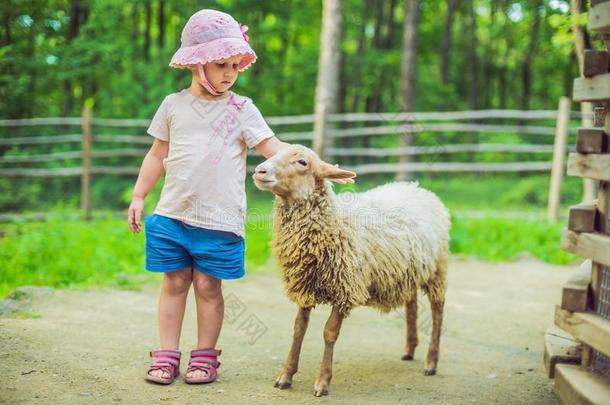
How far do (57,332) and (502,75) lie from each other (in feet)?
89.3

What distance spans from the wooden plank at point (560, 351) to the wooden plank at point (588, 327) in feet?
0.94

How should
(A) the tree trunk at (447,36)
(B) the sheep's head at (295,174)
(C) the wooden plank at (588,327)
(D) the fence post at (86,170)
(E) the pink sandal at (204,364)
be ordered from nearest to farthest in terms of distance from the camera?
(C) the wooden plank at (588,327), (B) the sheep's head at (295,174), (E) the pink sandal at (204,364), (D) the fence post at (86,170), (A) the tree trunk at (447,36)

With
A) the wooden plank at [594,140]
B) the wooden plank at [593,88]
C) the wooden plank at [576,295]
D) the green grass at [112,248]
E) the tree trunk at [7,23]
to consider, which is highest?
the tree trunk at [7,23]

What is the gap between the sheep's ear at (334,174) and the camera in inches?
139

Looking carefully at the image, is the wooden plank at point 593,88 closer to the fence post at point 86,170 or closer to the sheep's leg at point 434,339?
the sheep's leg at point 434,339

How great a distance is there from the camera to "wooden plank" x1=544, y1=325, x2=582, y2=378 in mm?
3723

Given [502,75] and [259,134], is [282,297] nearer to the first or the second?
[259,134]

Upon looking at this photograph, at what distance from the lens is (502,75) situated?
28.7 metres

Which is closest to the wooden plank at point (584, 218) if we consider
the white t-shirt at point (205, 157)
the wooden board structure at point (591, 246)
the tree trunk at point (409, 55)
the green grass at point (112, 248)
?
the wooden board structure at point (591, 246)

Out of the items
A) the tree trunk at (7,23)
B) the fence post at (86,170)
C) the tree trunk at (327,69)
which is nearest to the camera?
the tree trunk at (7,23)

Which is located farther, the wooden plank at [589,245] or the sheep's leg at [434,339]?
the sheep's leg at [434,339]

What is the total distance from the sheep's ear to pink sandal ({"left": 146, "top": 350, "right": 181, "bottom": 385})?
132 centimetres

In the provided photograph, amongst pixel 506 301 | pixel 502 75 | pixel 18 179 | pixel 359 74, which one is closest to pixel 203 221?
pixel 506 301

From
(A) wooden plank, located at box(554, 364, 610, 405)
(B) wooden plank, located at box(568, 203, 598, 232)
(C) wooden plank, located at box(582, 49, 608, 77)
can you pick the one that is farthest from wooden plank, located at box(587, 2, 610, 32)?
(A) wooden plank, located at box(554, 364, 610, 405)
